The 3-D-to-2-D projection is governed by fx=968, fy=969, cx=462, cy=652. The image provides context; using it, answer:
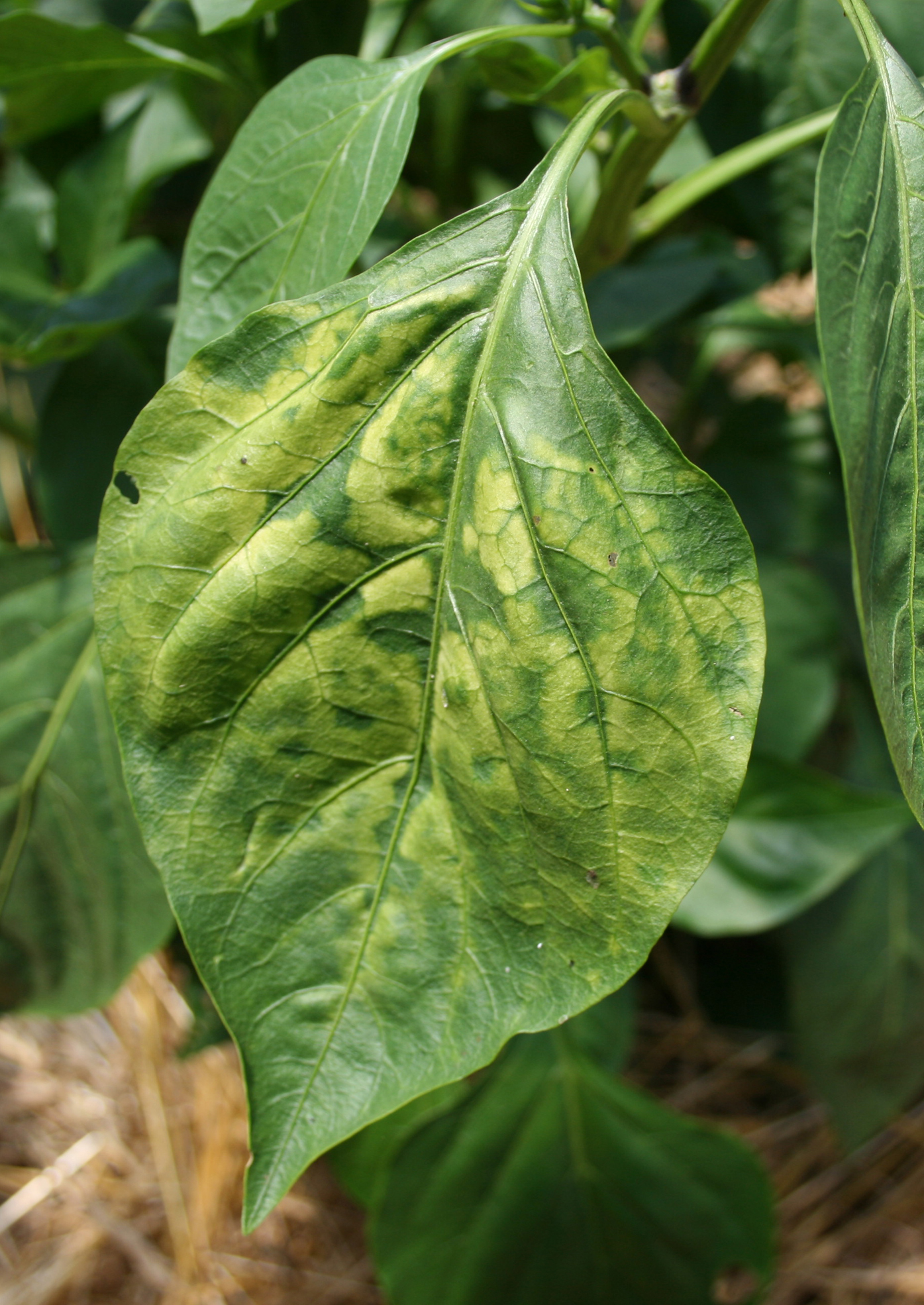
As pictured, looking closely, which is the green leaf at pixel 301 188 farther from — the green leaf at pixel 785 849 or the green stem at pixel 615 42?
the green leaf at pixel 785 849

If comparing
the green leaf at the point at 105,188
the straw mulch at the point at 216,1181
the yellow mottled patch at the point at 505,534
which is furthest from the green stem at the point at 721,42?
the straw mulch at the point at 216,1181

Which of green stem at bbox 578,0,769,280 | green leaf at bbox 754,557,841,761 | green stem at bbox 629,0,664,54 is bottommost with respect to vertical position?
green leaf at bbox 754,557,841,761

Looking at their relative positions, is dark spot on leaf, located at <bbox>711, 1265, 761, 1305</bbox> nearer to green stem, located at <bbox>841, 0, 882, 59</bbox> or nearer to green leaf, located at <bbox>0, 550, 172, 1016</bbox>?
green leaf, located at <bbox>0, 550, 172, 1016</bbox>

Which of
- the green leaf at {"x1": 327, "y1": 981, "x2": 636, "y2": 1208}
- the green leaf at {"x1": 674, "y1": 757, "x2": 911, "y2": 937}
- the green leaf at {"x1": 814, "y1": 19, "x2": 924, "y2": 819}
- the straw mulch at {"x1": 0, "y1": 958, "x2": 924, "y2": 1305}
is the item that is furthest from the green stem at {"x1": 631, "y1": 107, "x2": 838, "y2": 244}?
the straw mulch at {"x1": 0, "y1": 958, "x2": 924, "y2": 1305}

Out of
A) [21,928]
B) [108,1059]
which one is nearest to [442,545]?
[21,928]

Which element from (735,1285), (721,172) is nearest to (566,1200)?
(735,1285)

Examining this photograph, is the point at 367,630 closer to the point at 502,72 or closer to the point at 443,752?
the point at 443,752
